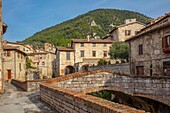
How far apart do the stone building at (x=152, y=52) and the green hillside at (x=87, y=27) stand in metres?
68.1

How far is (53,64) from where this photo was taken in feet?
219

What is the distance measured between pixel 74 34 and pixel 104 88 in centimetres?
9039

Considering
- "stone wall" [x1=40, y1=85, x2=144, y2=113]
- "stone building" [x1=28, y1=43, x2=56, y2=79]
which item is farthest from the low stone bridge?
"stone building" [x1=28, y1=43, x2=56, y2=79]

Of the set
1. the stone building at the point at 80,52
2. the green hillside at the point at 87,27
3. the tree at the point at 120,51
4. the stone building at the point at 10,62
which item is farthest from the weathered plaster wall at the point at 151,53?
the green hillside at the point at 87,27

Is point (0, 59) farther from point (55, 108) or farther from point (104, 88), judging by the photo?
point (55, 108)

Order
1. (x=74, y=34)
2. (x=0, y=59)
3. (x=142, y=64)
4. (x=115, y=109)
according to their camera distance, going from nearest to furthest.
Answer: (x=115, y=109) → (x=0, y=59) → (x=142, y=64) → (x=74, y=34)

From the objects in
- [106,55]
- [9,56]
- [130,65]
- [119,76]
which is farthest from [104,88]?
[106,55]

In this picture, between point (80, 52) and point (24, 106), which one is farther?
point (80, 52)

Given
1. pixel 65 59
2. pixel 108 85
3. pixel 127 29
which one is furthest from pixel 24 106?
pixel 127 29

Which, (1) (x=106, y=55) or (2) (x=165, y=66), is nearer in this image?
(2) (x=165, y=66)

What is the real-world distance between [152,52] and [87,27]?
86455mm

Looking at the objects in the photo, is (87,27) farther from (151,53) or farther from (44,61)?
(151,53)

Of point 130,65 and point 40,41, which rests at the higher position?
point 40,41

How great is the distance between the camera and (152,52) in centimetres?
2291
